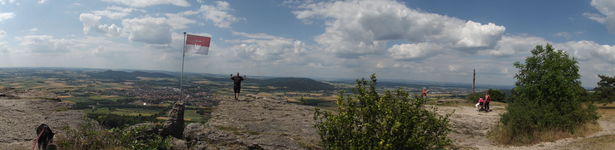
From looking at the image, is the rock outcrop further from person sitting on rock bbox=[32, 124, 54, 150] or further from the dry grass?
the dry grass

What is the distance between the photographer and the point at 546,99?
15.7 meters

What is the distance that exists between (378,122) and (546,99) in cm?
1326

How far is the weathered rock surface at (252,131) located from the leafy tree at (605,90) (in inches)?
1235

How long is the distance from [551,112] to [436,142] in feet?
36.8

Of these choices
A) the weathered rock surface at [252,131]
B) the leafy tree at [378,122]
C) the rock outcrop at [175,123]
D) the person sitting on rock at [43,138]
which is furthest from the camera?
the rock outcrop at [175,123]

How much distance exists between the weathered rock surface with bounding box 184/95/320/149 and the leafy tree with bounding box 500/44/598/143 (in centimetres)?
916

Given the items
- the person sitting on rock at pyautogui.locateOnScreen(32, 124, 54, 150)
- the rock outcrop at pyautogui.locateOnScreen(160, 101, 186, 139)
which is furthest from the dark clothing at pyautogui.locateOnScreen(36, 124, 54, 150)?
the rock outcrop at pyautogui.locateOnScreen(160, 101, 186, 139)

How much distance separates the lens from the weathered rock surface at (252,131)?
9359mm


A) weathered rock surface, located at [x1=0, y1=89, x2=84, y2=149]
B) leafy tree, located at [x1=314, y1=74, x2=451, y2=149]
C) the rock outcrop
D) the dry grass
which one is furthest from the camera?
the dry grass

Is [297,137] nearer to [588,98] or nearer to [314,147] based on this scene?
[314,147]

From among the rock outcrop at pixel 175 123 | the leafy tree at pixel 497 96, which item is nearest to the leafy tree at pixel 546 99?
the rock outcrop at pixel 175 123

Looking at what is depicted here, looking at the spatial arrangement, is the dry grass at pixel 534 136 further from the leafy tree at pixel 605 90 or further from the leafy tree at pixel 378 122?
the leafy tree at pixel 605 90

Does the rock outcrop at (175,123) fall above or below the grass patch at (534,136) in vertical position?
above

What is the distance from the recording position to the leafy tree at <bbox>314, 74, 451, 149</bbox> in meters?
6.57
